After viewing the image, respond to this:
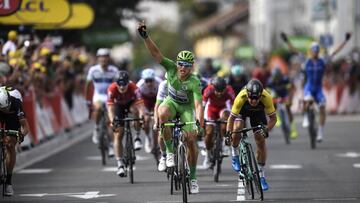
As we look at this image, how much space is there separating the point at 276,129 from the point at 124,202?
1765 centimetres

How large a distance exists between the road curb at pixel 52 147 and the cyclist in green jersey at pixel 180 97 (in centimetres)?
596

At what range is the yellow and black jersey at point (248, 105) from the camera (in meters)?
15.7

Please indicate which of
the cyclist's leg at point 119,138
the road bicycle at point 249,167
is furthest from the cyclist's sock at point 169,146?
the cyclist's leg at point 119,138

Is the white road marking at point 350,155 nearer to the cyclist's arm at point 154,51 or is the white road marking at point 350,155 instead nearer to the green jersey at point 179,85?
the green jersey at point 179,85

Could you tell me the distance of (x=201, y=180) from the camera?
18.7 metres

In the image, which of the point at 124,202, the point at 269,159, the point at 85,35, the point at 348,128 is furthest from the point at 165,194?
the point at 85,35

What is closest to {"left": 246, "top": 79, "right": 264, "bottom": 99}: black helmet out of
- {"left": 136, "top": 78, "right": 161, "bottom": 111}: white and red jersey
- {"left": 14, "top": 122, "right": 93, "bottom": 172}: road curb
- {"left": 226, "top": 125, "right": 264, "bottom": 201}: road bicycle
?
{"left": 226, "top": 125, "right": 264, "bottom": 201}: road bicycle

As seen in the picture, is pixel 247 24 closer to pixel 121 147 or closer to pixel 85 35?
pixel 85 35

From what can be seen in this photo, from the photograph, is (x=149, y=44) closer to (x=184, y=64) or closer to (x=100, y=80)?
(x=184, y=64)

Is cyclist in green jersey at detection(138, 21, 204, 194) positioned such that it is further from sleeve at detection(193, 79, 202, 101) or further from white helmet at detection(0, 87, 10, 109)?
white helmet at detection(0, 87, 10, 109)

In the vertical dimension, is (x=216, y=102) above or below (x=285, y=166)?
above

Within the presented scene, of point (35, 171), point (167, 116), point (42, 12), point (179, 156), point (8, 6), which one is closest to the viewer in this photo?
point (179, 156)

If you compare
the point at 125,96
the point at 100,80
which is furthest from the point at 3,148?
the point at 100,80

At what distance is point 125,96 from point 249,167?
4.28 metres
